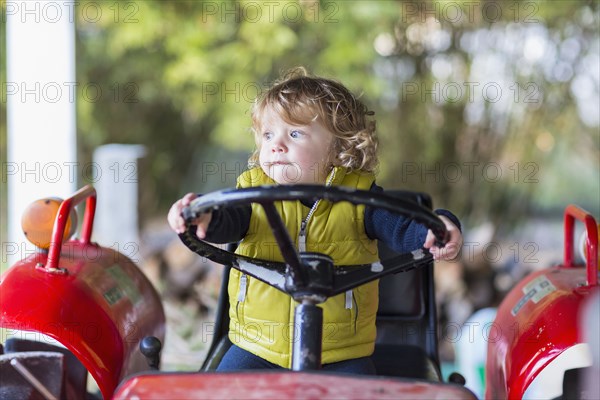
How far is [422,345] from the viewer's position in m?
2.08

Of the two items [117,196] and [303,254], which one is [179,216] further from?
[117,196]

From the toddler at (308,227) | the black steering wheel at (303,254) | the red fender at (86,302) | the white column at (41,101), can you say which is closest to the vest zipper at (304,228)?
the toddler at (308,227)

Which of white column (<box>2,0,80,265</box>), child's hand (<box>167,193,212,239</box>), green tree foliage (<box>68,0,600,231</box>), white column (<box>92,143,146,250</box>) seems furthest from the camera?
green tree foliage (<box>68,0,600,231</box>)

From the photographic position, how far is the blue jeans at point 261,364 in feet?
5.46

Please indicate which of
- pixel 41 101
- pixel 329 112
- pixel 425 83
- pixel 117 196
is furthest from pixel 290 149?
pixel 425 83

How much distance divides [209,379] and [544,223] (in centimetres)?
453

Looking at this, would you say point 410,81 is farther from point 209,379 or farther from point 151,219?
point 209,379

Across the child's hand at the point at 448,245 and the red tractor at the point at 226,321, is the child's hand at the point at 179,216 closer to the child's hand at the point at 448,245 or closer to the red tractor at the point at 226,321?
the red tractor at the point at 226,321

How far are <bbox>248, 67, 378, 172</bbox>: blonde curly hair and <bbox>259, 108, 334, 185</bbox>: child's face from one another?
16 millimetres

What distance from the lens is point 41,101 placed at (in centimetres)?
294

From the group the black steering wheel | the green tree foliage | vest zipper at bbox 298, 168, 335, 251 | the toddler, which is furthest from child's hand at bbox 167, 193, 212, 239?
the green tree foliage

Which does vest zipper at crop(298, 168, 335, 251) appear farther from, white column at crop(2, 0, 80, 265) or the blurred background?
the blurred background

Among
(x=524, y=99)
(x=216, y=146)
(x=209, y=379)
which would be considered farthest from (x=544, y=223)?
(x=209, y=379)

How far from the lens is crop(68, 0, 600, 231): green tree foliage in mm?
5043
